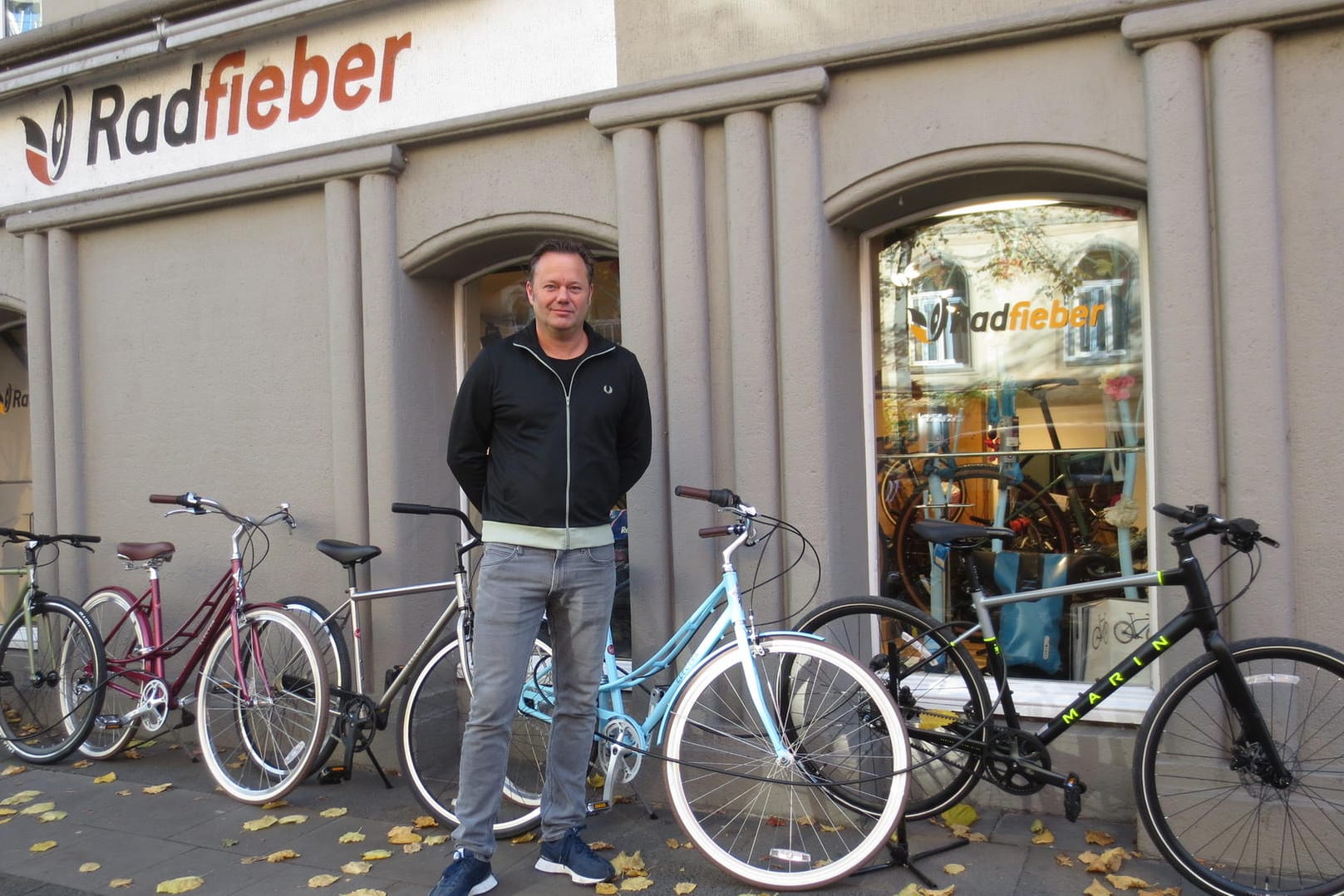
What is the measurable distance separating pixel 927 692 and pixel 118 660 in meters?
4.12

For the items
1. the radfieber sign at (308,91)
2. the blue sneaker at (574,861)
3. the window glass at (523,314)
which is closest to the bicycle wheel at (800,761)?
the blue sneaker at (574,861)

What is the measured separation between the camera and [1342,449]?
153 inches

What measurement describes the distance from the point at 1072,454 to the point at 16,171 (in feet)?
21.1

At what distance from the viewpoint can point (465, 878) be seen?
3809 mm

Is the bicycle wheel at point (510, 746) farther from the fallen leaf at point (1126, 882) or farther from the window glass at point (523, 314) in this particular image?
the fallen leaf at point (1126, 882)

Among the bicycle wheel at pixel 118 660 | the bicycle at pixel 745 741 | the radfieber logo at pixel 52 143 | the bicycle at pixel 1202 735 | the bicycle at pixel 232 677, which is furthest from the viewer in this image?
the radfieber logo at pixel 52 143

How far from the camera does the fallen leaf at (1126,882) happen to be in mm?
3762

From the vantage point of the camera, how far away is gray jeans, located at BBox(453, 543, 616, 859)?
12.8 feet

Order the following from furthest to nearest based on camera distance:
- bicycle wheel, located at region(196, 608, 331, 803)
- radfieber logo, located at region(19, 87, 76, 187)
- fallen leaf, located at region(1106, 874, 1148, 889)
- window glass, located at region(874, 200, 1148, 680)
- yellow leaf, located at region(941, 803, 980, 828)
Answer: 1. radfieber logo, located at region(19, 87, 76, 187)
2. bicycle wheel, located at region(196, 608, 331, 803)
3. window glass, located at region(874, 200, 1148, 680)
4. yellow leaf, located at region(941, 803, 980, 828)
5. fallen leaf, located at region(1106, 874, 1148, 889)

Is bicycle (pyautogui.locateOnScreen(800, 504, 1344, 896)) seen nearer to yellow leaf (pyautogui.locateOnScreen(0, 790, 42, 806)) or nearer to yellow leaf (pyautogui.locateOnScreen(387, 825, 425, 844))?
yellow leaf (pyautogui.locateOnScreen(387, 825, 425, 844))

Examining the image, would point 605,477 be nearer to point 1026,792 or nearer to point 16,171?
point 1026,792

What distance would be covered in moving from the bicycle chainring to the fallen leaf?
369mm

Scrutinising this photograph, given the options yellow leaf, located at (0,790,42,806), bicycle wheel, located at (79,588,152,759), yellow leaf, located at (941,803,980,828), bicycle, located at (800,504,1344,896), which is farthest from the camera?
bicycle wheel, located at (79,588,152,759)

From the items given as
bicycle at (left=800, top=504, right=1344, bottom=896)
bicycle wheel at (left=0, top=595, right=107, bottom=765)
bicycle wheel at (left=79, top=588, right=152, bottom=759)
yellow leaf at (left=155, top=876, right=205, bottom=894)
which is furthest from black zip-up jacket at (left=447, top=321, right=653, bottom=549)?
bicycle wheel at (left=0, top=595, right=107, bottom=765)
